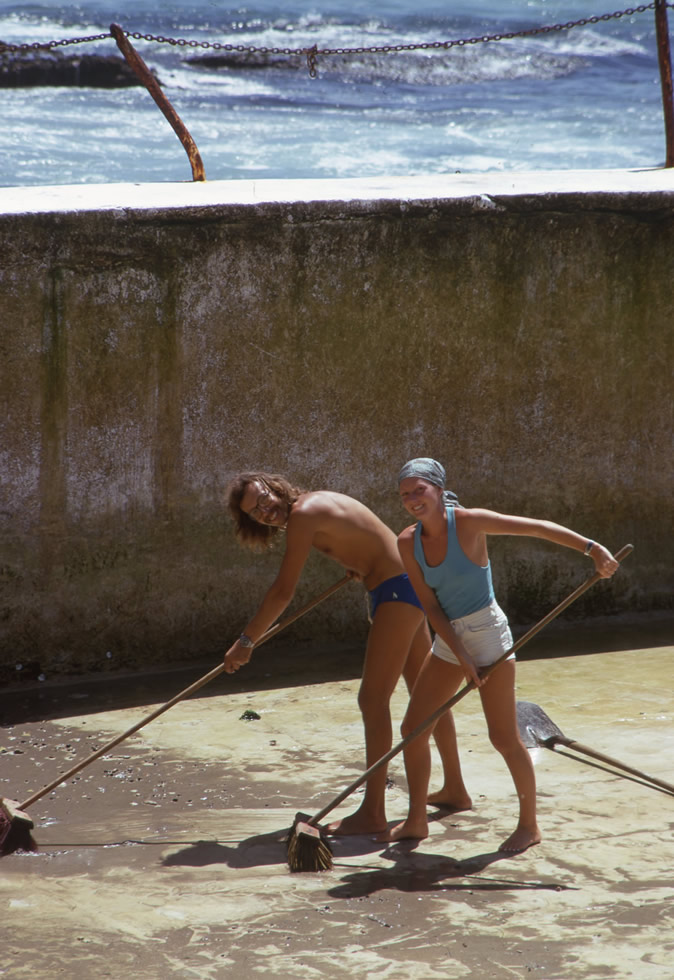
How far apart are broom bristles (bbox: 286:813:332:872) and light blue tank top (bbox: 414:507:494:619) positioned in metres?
0.96

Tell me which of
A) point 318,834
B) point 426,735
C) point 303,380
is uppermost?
point 303,380

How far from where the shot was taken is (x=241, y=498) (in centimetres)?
489

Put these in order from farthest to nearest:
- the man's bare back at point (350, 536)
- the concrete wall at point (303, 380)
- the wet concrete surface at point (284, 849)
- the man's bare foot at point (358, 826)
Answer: the concrete wall at point (303, 380)
the man's bare back at point (350, 536)
the man's bare foot at point (358, 826)
the wet concrete surface at point (284, 849)

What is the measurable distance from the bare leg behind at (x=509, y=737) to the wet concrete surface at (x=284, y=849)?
0.09 metres

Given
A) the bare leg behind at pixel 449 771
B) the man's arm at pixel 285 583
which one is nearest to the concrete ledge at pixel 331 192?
the man's arm at pixel 285 583

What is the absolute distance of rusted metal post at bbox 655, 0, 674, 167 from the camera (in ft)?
24.6

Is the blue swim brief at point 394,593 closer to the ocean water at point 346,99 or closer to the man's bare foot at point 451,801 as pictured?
the man's bare foot at point 451,801

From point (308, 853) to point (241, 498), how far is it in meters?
1.41

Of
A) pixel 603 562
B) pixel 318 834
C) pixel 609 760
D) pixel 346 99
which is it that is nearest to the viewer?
pixel 603 562

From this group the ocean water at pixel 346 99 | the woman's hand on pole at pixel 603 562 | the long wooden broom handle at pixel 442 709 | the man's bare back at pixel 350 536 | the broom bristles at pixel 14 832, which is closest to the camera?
the woman's hand on pole at pixel 603 562

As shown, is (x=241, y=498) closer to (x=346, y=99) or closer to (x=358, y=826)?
(x=358, y=826)

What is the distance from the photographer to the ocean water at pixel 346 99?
1725 cm

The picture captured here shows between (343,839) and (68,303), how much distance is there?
10.5 ft

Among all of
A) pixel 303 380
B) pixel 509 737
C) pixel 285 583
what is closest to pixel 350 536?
pixel 285 583
